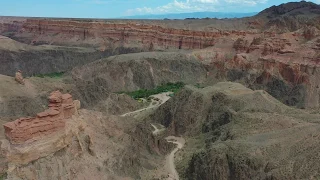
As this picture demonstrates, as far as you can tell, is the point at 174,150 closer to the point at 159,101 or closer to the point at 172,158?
the point at 172,158

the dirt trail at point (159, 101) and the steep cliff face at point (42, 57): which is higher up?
the steep cliff face at point (42, 57)

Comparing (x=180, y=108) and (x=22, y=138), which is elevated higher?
(x=22, y=138)

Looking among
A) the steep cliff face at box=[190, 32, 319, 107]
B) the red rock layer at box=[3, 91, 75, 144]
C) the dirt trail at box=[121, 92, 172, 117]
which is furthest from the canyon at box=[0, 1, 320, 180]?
the dirt trail at box=[121, 92, 172, 117]

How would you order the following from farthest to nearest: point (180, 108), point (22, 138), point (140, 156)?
point (180, 108) < point (140, 156) < point (22, 138)

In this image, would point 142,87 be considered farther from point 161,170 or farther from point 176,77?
point 161,170

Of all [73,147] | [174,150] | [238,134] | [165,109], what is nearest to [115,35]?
[165,109]

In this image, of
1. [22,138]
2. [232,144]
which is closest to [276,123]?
[232,144]

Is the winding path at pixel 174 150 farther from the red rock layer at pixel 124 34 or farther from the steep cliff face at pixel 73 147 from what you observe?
the red rock layer at pixel 124 34

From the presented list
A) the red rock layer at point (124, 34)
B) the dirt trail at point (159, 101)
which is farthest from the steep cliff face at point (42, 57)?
the dirt trail at point (159, 101)
